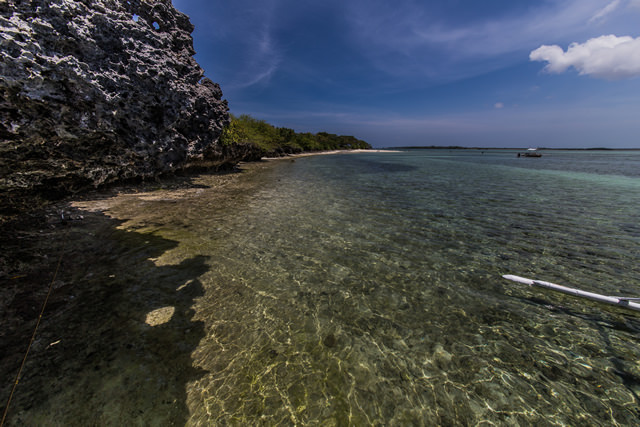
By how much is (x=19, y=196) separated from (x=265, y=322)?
14.0 m

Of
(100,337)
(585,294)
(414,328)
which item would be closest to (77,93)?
(100,337)

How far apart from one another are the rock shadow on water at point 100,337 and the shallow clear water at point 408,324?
46cm

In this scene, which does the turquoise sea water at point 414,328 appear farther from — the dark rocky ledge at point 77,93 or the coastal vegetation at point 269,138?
the coastal vegetation at point 269,138

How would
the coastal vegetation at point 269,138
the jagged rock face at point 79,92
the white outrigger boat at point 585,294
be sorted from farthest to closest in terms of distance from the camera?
the coastal vegetation at point 269,138, the jagged rock face at point 79,92, the white outrigger boat at point 585,294

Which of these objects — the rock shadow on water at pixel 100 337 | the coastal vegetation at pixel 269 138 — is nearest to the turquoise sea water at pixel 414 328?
the rock shadow on water at pixel 100 337

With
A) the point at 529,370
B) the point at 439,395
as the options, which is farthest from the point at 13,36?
the point at 529,370

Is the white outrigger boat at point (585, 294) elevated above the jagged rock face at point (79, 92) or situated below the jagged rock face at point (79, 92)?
below

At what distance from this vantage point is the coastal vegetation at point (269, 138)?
1354 inches

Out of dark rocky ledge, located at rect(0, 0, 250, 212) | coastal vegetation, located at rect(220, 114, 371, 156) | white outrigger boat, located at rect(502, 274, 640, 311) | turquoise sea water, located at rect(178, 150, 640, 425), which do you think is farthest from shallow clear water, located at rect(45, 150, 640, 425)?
coastal vegetation, located at rect(220, 114, 371, 156)

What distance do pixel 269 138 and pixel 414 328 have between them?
2847 inches

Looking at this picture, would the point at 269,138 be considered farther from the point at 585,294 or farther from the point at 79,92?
the point at 585,294

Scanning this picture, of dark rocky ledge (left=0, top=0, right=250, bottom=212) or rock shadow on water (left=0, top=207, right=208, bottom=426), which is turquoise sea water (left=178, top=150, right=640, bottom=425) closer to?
rock shadow on water (left=0, top=207, right=208, bottom=426)

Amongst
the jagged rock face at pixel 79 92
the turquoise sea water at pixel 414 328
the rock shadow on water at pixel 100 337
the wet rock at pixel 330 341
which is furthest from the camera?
the jagged rock face at pixel 79 92

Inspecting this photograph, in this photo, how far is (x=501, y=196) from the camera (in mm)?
17594
